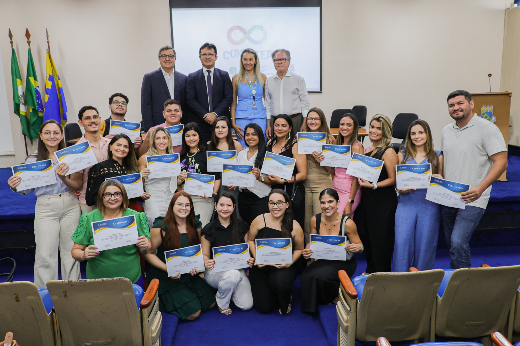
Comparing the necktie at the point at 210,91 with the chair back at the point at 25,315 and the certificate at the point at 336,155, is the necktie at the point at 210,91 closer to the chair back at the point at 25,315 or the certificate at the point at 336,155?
→ the certificate at the point at 336,155

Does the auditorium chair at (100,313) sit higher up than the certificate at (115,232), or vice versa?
the certificate at (115,232)

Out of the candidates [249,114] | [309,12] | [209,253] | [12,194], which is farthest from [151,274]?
[309,12]

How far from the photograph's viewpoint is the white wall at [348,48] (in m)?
7.13

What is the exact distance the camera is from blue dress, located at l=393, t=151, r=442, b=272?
3096 millimetres

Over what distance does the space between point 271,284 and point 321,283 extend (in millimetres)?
416

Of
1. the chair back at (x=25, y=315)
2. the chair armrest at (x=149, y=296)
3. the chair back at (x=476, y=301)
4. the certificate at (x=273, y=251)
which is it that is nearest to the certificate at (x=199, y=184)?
the certificate at (x=273, y=251)

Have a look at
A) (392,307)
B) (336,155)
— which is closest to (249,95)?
(336,155)

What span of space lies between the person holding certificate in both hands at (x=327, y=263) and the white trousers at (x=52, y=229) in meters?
1.96

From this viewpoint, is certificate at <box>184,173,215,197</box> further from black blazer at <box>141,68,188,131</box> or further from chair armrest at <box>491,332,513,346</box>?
chair armrest at <box>491,332,513,346</box>

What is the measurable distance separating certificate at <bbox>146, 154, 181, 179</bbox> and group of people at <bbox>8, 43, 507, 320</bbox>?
0.09 meters

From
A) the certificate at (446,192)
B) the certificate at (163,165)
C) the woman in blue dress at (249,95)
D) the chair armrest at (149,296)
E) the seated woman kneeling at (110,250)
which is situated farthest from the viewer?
the woman in blue dress at (249,95)

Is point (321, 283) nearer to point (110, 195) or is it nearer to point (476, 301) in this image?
point (476, 301)

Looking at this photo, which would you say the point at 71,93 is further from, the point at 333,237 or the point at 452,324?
the point at 452,324

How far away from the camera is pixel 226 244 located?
10.7 feet
